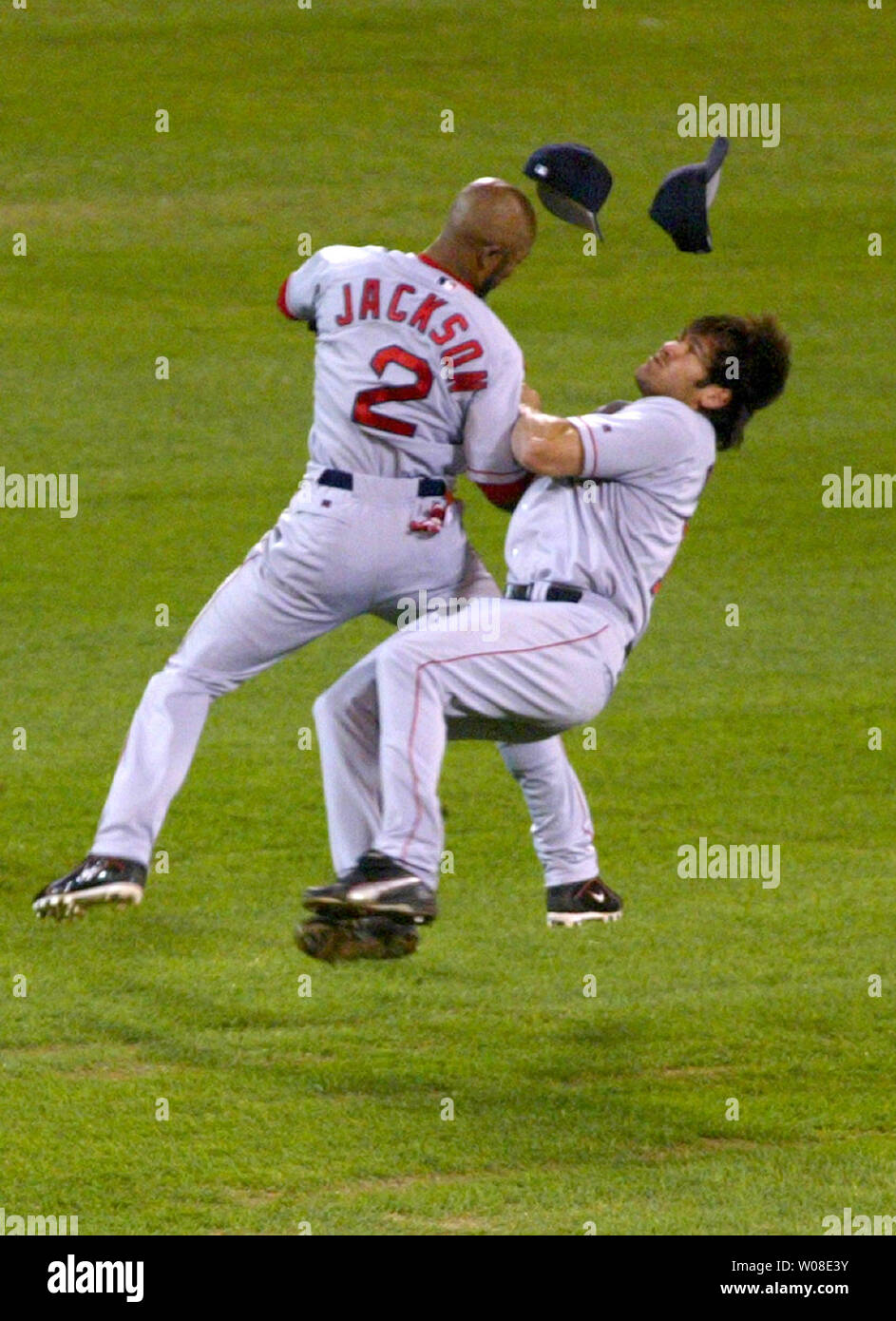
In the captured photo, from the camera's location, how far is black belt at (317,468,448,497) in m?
6.38

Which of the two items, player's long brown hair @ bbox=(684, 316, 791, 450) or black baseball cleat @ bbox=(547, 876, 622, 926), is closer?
player's long brown hair @ bbox=(684, 316, 791, 450)

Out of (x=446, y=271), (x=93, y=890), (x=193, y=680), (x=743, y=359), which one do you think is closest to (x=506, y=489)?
(x=446, y=271)

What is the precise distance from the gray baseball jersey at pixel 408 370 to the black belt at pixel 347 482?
0.07 feet

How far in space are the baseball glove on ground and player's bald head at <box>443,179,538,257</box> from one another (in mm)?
2070

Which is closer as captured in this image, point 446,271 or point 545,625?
point 545,625

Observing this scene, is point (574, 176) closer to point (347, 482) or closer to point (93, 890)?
point (347, 482)

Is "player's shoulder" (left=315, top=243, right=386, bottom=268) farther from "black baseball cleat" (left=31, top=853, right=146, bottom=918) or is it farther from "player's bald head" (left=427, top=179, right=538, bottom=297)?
"black baseball cleat" (left=31, top=853, right=146, bottom=918)

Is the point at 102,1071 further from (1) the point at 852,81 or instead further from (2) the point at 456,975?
(1) the point at 852,81

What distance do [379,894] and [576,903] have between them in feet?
5.49

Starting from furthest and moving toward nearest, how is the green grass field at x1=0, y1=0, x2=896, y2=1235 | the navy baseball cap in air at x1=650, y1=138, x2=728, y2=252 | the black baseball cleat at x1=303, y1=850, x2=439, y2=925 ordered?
the green grass field at x1=0, y1=0, x2=896, y2=1235, the navy baseball cap in air at x1=650, y1=138, x2=728, y2=252, the black baseball cleat at x1=303, y1=850, x2=439, y2=925

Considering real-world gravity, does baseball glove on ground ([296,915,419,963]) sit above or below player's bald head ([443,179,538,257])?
below

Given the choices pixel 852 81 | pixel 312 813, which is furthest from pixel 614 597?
pixel 852 81

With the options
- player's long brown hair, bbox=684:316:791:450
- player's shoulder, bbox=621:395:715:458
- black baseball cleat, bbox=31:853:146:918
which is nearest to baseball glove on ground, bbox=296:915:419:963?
black baseball cleat, bbox=31:853:146:918

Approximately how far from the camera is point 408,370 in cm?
624
